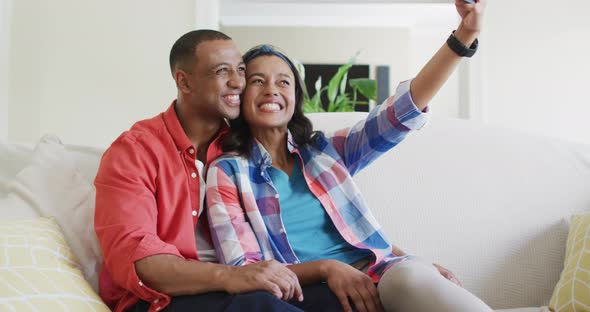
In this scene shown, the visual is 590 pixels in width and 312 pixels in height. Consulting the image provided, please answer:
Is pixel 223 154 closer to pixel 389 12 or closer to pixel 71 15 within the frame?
pixel 71 15

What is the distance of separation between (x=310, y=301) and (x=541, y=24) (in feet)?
8.30

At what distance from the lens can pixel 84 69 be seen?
104 inches

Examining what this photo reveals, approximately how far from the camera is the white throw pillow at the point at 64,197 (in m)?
1.26

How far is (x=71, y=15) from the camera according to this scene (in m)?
2.66

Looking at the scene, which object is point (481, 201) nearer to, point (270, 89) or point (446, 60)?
point (446, 60)

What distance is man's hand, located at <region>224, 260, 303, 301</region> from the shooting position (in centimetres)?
102

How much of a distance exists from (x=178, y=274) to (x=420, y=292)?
0.44 metres

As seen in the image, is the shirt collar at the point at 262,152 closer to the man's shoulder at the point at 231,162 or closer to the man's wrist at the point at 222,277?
the man's shoulder at the point at 231,162

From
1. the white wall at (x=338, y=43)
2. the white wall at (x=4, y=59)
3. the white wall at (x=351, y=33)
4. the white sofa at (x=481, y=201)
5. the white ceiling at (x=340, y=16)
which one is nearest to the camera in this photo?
the white sofa at (x=481, y=201)

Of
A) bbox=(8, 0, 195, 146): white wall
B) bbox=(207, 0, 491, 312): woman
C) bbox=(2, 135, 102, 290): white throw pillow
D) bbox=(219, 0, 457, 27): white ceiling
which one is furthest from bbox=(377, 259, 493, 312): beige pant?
bbox=(219, 0, 457, 27): white ceiling

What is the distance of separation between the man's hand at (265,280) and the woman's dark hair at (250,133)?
38 centimetres

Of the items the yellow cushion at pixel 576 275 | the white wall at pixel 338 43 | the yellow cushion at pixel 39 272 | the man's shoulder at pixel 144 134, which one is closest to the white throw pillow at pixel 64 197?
the yellow cushion at pixel 39 272

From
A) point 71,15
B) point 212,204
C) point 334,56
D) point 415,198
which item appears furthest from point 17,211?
point 334,56

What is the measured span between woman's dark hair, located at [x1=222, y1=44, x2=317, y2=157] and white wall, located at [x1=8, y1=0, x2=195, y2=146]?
1266 mm
